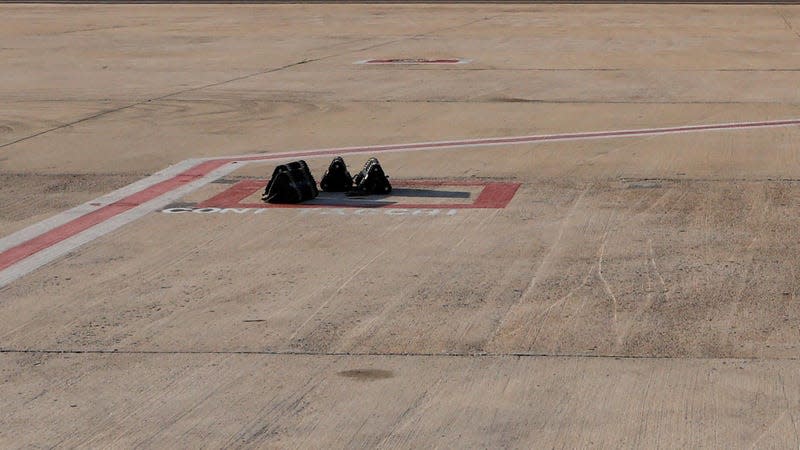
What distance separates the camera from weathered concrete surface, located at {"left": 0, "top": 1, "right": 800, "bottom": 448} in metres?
6.20

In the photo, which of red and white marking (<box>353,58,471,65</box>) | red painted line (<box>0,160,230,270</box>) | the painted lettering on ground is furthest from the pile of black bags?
red and white marking (<box>353,58,471,65</box>)

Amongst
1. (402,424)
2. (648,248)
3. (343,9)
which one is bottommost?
(343,9)

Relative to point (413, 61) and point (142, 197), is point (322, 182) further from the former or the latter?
point (413, 61)

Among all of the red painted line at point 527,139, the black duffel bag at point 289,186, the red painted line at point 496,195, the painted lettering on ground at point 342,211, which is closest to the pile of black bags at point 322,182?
the black duffel bag at point 289,186

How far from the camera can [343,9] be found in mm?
36438

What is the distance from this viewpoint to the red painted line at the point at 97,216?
9430 millimetres

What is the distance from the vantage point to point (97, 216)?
1062cm

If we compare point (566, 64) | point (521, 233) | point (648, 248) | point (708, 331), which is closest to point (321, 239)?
point (521, 233)

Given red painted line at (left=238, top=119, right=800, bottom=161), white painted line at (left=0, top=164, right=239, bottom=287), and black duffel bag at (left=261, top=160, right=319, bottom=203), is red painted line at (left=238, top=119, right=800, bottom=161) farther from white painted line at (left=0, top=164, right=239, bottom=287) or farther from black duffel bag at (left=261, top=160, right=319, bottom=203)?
black duffel bag at (left=261, top=160, right=319, bottom=203)

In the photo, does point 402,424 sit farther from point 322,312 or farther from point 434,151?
point 434,151

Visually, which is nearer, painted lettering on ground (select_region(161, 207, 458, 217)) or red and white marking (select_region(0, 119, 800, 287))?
red and white marking (select_region(0, 119, 800, 287))

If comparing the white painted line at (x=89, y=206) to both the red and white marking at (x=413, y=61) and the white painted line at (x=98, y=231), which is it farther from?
the red and white marking at (x=413, y=61)

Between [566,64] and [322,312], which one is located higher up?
[322,312]

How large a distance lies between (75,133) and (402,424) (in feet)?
32.0
